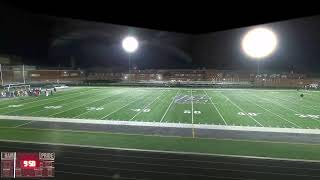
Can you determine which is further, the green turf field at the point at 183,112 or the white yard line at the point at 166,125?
the green turf field at the point at 183,112

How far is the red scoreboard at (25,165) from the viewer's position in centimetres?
975

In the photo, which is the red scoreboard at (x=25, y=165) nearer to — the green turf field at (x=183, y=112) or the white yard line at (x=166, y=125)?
the white yard line at (x=166, y=125)

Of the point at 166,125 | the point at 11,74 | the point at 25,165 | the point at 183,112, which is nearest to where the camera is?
the point at 25,165

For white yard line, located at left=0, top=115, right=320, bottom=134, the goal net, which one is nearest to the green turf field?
white yard line, located at left=0, top=115, right=320, bottom=134

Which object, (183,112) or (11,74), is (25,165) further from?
(11,74)

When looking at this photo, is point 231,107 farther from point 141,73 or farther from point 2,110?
point 141,73

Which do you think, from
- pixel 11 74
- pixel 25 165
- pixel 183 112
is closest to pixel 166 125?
pixel 183 112

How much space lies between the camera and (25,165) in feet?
32.8

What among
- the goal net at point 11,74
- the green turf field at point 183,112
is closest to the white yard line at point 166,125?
the green turf field at point 183,112

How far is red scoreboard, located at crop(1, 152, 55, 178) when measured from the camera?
9752mm

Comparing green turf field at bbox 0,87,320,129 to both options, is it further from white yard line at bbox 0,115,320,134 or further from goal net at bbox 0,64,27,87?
goal net at bbox 0,64,27,87

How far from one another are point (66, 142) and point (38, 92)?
80.1ft

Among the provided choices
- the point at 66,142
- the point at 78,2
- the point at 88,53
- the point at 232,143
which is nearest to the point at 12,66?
the point at 88,53

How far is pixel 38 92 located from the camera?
128 feet
